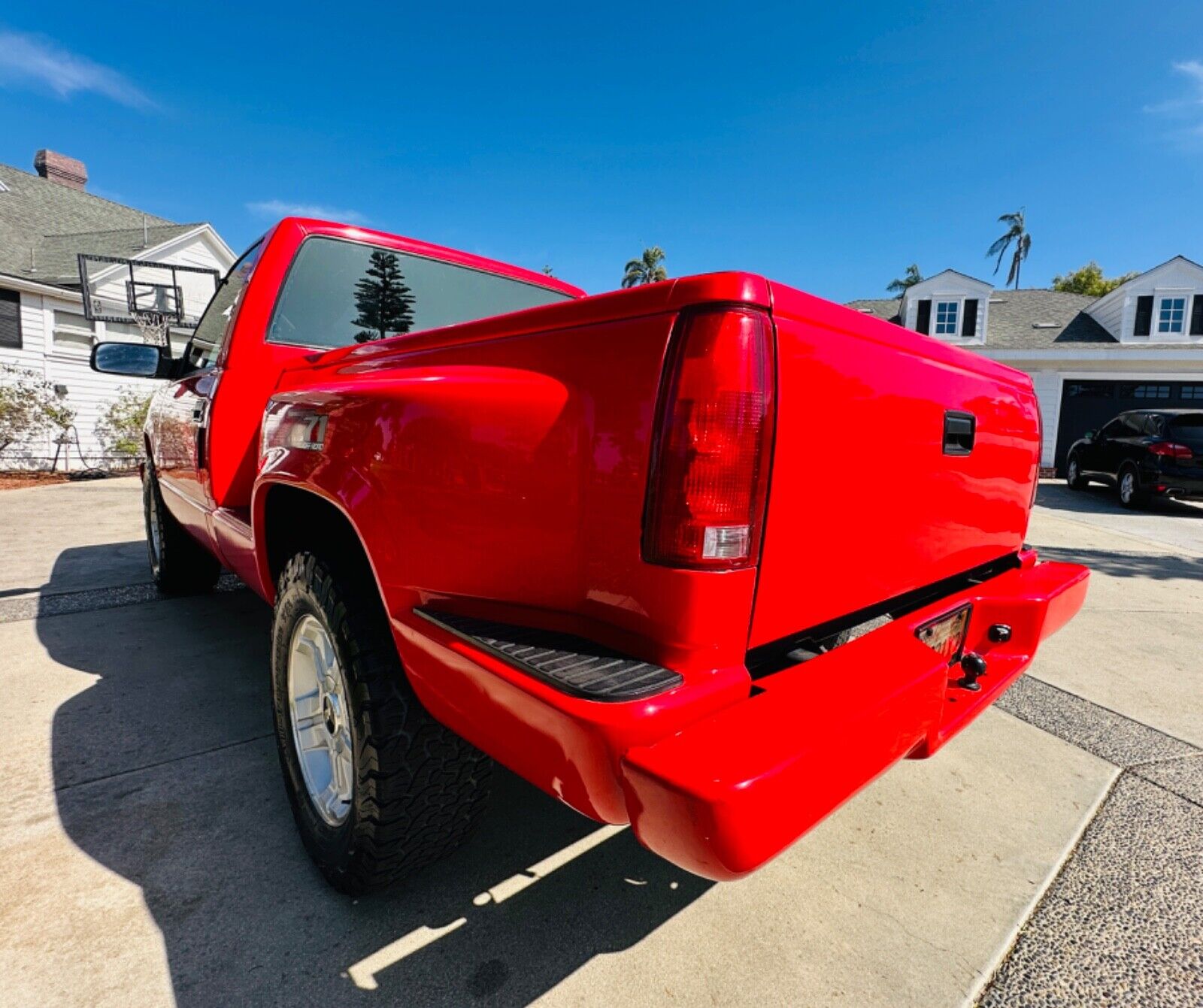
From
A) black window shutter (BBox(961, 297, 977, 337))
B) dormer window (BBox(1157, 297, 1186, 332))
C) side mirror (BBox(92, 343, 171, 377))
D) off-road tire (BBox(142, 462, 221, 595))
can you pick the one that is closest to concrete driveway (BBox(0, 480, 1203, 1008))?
off-road tire (BBox(142, 462, 221, 595))

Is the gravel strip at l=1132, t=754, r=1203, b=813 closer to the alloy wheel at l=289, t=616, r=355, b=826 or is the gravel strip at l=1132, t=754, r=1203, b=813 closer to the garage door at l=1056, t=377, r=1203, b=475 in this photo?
the alloy wheel at l=289, t=616, r=355, b=826

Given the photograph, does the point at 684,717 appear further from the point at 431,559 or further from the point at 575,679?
the point at 431,559

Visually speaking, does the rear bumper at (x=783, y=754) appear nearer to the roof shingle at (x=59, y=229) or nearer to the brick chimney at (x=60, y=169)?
the roof shingle at (x=59, y=229)

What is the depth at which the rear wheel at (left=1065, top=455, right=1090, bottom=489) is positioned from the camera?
13.3 m

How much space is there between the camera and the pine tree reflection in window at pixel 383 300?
2943mm

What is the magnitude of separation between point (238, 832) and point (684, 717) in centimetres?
173

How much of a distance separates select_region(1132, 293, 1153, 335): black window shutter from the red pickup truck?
Result: 23.9 metres

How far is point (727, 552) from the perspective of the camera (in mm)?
1187

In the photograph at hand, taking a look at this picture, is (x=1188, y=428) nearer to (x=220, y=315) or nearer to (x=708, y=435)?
(x=708, y=435)

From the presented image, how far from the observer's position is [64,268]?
14.6 m

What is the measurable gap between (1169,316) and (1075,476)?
11.1 metres

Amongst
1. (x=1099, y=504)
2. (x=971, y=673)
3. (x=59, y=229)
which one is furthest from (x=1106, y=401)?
(x=59, y=229)

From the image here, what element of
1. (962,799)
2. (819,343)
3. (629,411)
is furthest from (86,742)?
(962,799)

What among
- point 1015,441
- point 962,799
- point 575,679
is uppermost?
point 1015,441
